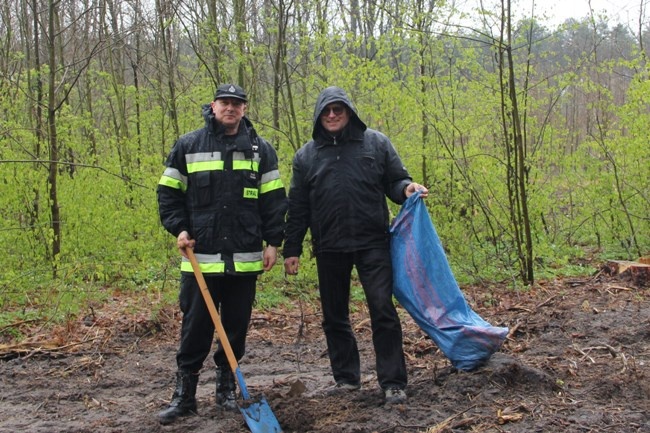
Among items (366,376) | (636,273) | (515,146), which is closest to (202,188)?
(366,376)

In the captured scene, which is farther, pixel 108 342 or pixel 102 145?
pixel 102 145

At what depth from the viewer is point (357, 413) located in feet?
12.1

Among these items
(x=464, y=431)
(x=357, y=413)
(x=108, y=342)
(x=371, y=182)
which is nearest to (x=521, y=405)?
(x=464, y=431)

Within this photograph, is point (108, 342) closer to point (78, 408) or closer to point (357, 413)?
point (78, 408)

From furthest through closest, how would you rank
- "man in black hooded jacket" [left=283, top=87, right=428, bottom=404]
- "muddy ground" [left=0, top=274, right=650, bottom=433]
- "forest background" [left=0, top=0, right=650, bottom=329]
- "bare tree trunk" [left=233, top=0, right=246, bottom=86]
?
1. "bare tree trunk" [left=233, top=0, right=246, bottom=86]
2. "forest background" [left=0, top=0, right=650, bottom=329]
3. "man in black hooded jacket" [left=283, top=87, right=428, bottom=404]
4. "muddy ground" [left=0, top=274, right=650, bottom=433]

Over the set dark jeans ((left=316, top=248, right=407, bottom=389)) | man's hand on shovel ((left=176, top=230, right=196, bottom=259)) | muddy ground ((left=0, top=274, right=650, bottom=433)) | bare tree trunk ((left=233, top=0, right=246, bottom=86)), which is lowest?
muddy ground ((left=0, top=274, right=650, bottom=433))

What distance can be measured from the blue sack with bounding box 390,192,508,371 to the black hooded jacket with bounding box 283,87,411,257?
100 mm

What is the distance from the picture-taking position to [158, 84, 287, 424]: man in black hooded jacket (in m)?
3.90

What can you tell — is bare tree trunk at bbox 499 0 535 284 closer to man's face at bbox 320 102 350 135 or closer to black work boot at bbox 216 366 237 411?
man's face at bbox 320 102 350 135

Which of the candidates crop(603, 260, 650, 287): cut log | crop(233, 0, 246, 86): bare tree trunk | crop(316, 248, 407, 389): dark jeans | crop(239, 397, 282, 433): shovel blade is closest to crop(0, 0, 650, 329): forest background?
crop(233, 0, 246, 86): bare tree trunk

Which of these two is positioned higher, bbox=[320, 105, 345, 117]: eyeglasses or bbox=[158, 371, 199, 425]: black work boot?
bbox=[320, 105, 345, 117]: eyeglasses

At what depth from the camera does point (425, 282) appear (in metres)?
4.13

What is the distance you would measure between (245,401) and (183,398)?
18.0 inches

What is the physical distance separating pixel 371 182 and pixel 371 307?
79 cm
